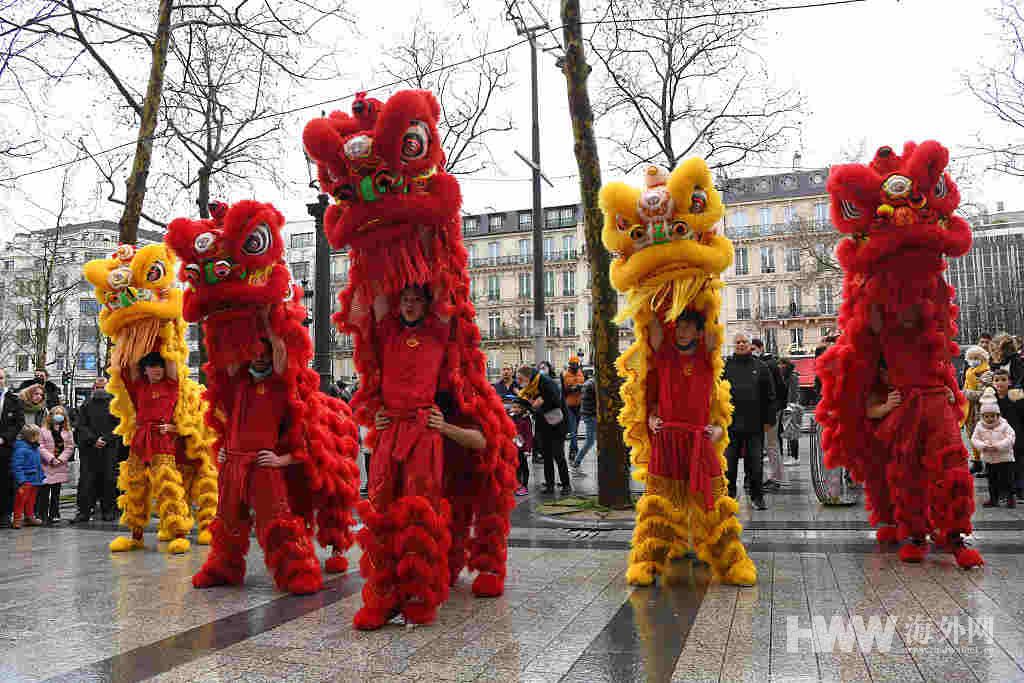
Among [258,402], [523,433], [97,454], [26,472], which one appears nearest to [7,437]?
[26,472]

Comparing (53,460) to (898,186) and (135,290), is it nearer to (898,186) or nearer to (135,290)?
(135,290)

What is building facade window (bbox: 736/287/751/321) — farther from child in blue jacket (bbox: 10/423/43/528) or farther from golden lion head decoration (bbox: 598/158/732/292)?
golden lion head decoration (bbox: 598/158/732/292)

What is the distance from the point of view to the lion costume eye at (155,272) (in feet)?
25.1

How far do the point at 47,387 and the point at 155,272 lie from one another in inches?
197

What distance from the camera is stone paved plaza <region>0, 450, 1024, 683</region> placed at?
3.81 m

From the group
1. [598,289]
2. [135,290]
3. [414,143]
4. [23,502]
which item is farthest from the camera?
[23,502]

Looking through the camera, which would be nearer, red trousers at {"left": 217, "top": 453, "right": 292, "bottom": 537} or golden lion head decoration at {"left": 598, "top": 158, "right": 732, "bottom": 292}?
golden lion head decoration at {"left": 598, "top": 158, "right": 732, "bottom": 292}

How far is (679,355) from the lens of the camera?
18.7ft

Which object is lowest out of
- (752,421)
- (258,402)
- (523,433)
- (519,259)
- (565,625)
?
(565,625)

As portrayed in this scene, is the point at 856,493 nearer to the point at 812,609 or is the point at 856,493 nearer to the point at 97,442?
the point at 812,609

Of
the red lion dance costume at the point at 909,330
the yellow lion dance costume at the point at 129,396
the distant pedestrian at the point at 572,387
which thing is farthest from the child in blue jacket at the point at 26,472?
the red lion dance costume at the point at 909,330

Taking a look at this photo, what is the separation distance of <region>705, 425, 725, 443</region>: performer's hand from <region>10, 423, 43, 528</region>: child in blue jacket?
7.97 meters

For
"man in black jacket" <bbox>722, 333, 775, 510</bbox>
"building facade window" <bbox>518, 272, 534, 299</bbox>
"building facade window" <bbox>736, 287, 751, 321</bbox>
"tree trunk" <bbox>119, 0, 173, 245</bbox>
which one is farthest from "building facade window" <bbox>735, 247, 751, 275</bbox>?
"man in black jacket" <bbox>722, 333, 775, 510</bbox>

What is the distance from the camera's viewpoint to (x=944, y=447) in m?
5.93
